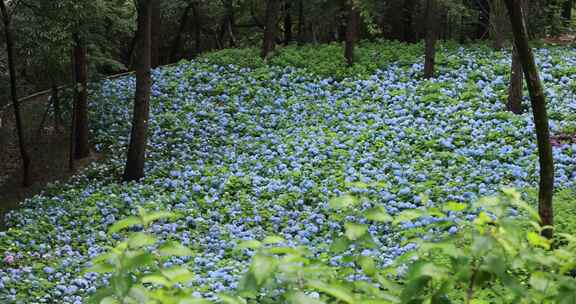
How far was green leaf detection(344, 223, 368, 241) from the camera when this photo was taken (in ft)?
6.25

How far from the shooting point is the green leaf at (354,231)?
1.90 metres

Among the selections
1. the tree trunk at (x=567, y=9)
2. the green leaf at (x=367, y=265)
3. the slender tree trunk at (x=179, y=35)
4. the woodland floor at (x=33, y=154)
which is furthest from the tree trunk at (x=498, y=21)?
the green leaf at (x=367, y=265)

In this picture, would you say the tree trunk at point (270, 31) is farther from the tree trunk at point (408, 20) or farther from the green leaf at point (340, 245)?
the green leaf at point (340, 245)

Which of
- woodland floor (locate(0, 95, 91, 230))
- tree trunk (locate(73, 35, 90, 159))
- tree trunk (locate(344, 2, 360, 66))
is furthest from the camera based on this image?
tree trunk (locate(344, 2, 360, 66))

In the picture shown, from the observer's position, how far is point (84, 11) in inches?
482

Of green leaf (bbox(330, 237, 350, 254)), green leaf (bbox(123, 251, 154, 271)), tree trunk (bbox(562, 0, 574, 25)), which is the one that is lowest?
green leaf (bbox(330, 237, 350, 254))

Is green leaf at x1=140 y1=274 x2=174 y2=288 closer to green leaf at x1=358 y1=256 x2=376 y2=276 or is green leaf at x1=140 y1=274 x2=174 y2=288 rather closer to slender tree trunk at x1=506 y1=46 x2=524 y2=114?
green leaf at x1=358 y1=256 x2=376 y2=276

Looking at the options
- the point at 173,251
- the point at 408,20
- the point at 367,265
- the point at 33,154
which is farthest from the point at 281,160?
the point at 408,20

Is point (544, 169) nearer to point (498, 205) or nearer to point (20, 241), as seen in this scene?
point (498, 205)

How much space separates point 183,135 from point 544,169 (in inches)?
359

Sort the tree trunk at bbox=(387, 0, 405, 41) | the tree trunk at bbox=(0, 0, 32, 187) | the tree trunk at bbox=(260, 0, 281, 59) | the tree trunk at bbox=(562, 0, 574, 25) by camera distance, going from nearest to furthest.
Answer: the tree trunk at bbox=(0, 0, 32, 187)
the tree trunk at bbox=(260, 0, 281, 59)
the tree trunk at bbox=(387, 0, 405, 41)
the tree trunk at bbox=(562, 0, 574, 25)

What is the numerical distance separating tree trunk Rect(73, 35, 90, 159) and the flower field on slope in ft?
1.68

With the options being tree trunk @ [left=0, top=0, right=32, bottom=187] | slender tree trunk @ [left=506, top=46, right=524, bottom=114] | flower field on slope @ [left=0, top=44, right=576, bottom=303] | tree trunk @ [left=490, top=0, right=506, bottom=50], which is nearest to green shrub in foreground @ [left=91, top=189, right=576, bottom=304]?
flower field on slope @ [left=0, top=44, right=576, bottom=303]

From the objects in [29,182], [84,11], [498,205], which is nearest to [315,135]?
[84,11]
